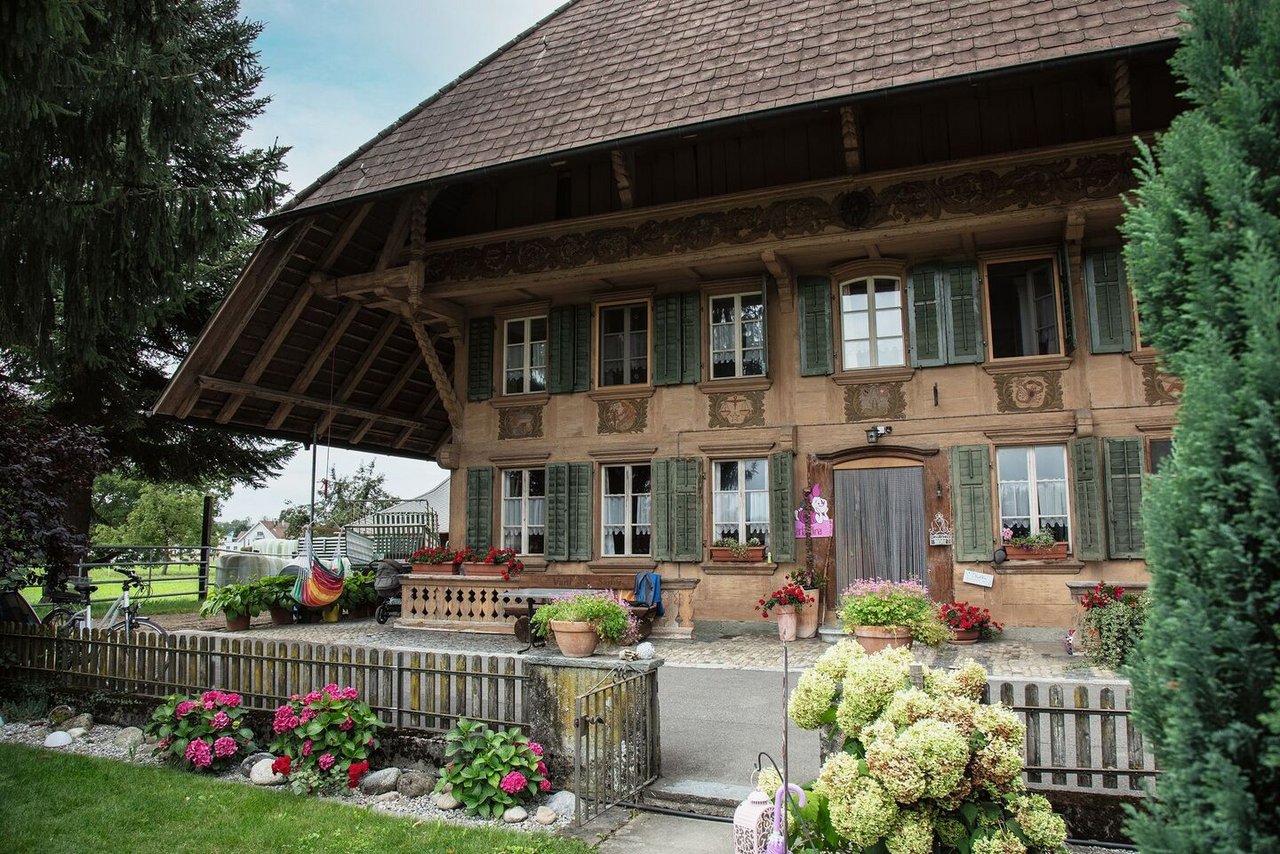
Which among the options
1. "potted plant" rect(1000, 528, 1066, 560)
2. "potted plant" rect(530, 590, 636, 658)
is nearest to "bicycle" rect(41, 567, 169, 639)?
Result: "potted plant" rect(530, 590, 636, 658)

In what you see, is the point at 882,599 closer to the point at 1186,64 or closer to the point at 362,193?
the point at 1186,64

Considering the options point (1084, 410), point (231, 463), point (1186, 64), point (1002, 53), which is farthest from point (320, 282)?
point (1186, 64)

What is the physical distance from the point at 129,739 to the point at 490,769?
3.92 m

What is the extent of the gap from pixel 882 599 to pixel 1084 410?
4973mm

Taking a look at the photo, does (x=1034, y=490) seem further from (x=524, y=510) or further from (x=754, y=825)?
(x=754, y=825)

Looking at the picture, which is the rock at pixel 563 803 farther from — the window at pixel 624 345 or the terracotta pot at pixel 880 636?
the window at pixel 624 345

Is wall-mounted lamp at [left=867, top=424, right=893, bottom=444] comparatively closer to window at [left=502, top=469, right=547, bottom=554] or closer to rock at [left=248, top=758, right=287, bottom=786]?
window at [left=502, top=469, right=547, bottom=554]

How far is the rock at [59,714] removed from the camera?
848cm

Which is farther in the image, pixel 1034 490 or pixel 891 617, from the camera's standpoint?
pixel 1034 490

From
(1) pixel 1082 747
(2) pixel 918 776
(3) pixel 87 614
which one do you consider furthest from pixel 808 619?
(2) pixel 918 776

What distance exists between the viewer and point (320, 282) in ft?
53.8

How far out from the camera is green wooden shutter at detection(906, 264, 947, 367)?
1409 centimetres

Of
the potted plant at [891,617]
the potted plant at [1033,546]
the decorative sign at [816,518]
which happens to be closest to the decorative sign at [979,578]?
the potted plant at [1033,546]

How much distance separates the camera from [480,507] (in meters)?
16.6
